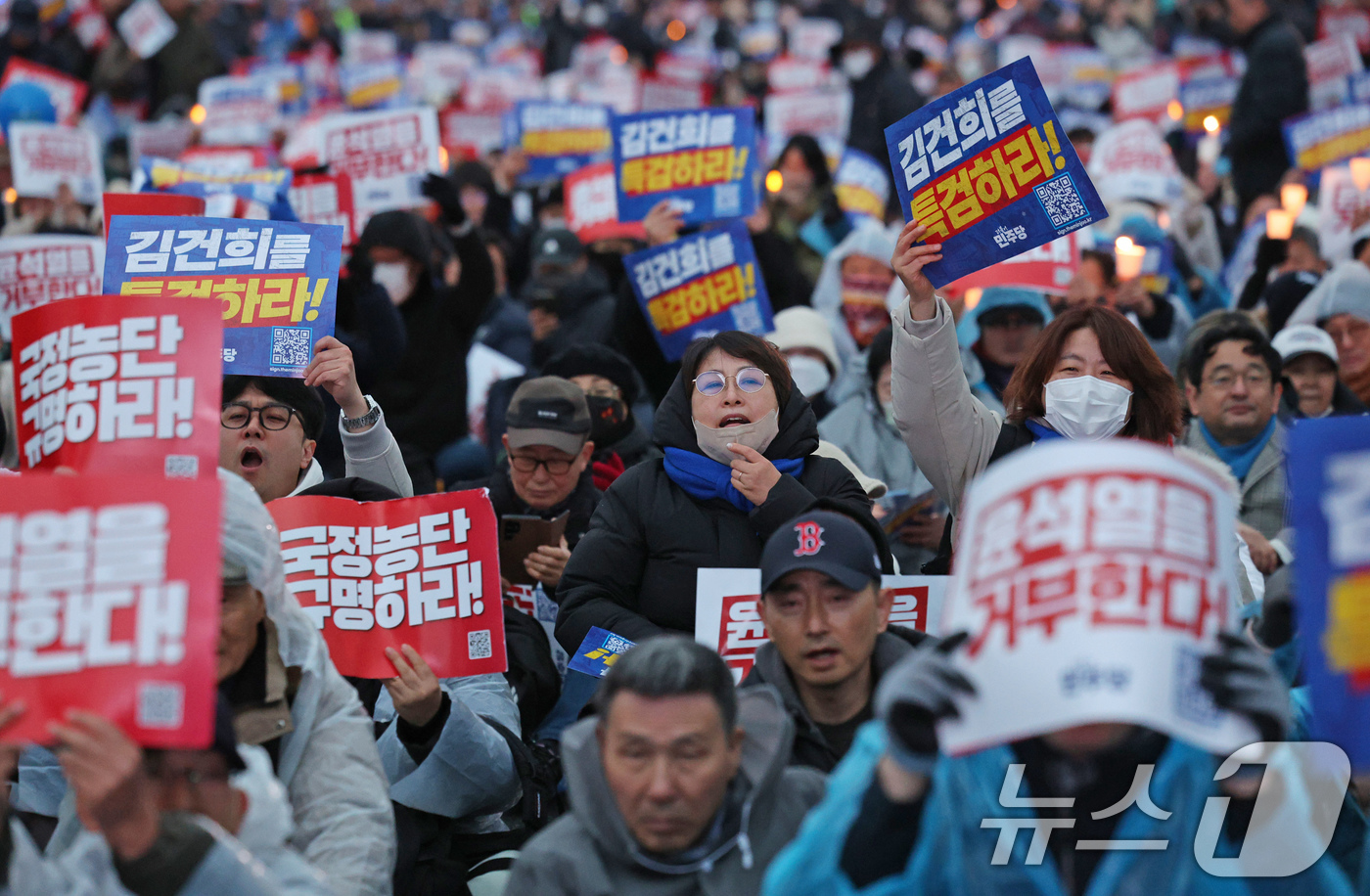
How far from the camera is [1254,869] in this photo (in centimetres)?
288

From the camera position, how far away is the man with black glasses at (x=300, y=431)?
14.6 ft

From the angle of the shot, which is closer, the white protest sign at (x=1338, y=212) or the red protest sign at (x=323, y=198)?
the red protest sign at (x=323, y=198)

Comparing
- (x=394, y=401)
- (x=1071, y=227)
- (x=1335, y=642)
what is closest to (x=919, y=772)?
(x=1335, y=642)

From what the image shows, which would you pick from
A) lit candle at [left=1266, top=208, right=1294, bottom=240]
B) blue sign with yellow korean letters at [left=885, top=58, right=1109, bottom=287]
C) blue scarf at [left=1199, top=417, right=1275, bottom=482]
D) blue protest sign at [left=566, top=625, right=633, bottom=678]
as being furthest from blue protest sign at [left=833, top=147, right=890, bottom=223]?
blue protest sign at [left=566, top=625, right=633, bottom=678]

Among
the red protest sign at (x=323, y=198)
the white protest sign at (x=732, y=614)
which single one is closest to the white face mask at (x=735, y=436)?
the white protest sign at (x=732, y=614)

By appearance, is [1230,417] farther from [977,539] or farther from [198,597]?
[198,597]

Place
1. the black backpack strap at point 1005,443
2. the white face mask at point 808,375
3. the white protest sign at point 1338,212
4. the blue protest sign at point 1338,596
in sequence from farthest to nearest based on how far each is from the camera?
the white protest sign at point 1338,212
the white face mask at point 808,375
the black backpack strap at point 1005,443
the blue protest sign at point 1338,596

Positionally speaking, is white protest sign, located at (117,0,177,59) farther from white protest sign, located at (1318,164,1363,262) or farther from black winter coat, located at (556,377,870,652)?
black winter coat, located at (556,377,870,652)

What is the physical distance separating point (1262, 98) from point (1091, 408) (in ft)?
25.6

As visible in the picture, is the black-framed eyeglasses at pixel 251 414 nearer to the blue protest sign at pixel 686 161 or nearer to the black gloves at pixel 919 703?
the black gloves at pixel 919 703

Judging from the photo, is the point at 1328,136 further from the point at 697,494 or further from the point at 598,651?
the point at 598,651

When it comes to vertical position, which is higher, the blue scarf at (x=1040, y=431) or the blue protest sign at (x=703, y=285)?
the blue protest sign at (x=703, y=285)

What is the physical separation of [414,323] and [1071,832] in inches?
186

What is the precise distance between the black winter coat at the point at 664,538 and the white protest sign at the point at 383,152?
4.62 metres
